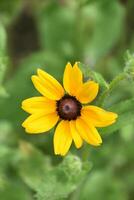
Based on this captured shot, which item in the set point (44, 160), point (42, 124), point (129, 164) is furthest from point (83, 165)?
point (129, 164)

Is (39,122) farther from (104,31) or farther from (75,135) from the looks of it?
(104,31)

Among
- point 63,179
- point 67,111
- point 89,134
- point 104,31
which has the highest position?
point 104,31

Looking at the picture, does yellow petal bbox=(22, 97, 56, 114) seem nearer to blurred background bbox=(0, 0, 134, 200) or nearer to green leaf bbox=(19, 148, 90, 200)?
green leaf bbox=(19, 148, 90, 200)

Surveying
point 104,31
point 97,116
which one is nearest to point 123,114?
point 97,116

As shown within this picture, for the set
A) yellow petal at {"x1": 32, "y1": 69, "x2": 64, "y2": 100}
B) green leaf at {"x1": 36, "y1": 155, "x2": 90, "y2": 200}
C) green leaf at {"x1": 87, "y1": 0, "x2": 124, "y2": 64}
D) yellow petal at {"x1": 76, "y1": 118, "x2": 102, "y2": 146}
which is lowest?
green leaf at {"x1": 36, "y1": 155, "x2": 90, "y2": 200}

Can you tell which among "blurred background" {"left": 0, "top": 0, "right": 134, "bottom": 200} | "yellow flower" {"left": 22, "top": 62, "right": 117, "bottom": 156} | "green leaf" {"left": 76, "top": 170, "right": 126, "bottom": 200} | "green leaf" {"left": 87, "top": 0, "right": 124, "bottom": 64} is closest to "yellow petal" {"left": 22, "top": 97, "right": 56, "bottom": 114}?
"yellow flower" {"left": 22, "top": 62, "right": 117, "bottom": 156}

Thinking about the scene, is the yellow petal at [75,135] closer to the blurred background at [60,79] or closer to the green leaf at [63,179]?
the green leaf at [63,179]
